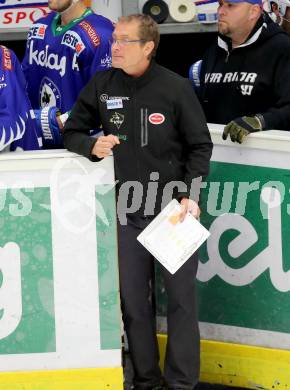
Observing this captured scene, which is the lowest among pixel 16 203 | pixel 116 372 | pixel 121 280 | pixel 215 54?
pixel 116 372

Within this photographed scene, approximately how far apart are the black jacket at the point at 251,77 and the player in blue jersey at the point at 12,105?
1061 millimetres

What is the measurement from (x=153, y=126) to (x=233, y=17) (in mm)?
1013

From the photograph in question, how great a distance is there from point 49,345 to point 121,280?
431mm

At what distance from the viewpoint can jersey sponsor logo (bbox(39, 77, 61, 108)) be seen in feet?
17.8

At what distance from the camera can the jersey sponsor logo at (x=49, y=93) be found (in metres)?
5.43

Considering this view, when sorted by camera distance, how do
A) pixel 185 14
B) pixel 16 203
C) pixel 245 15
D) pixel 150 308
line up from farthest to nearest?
pixel 185 14
pixel 245 15
pixel 150 308
pixel 16 203

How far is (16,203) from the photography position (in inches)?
162

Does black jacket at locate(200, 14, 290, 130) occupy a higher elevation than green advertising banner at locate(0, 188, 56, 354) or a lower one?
higher

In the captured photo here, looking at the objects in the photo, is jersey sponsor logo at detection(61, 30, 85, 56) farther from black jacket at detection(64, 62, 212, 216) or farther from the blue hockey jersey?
black jacket at detection(64, 62, 212, 216)

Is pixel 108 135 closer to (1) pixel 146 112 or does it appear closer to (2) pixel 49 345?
(1) pixel 146 112

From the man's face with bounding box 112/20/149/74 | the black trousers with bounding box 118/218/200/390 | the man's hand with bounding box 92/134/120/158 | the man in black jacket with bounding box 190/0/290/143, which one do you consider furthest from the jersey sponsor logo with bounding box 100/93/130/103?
the man in black jacket with bounding box 190/0/290/143

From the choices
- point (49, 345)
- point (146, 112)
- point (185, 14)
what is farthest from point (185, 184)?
point (185, 14)

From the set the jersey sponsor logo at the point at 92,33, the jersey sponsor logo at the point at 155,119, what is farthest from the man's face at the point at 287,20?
the jersey sponsor logo at the point at 155,119

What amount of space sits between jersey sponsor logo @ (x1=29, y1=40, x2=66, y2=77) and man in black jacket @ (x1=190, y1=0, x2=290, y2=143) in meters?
0.82
